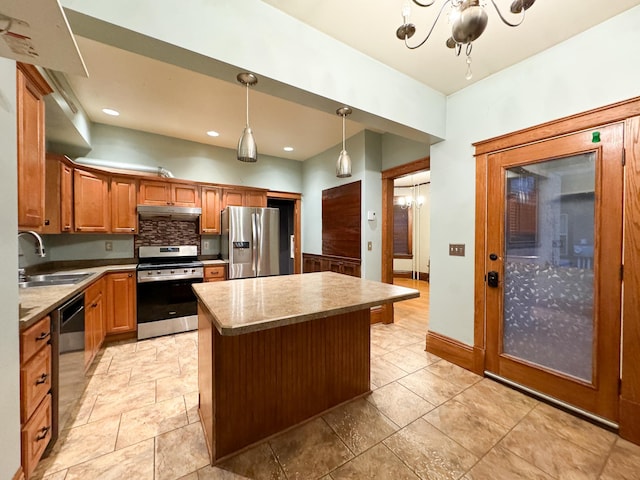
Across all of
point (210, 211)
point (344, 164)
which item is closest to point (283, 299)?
point (344, 164)

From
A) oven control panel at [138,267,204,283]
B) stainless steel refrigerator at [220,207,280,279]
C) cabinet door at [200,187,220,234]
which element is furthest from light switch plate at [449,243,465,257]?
cabinet door at [200,187,220,234]

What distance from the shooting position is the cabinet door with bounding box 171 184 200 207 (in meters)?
3.73

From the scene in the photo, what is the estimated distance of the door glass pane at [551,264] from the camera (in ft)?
6.05

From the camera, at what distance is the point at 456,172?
257cm

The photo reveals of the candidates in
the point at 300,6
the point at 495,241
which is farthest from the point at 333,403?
the point at 300,6

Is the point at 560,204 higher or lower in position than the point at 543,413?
higher

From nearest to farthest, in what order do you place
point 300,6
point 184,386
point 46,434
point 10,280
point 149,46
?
1. point 10,280
2. point 149,46
3. point 46,434
4. point 300,6
5. point 184,386

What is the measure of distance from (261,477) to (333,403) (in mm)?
701

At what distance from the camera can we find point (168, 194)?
3695 millimetres

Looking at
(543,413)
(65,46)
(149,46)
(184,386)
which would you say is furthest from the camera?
(184,386)

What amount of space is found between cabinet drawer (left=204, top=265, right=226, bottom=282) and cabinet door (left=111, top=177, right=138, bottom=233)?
1.11 m

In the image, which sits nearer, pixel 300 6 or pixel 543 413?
pixel 300 6

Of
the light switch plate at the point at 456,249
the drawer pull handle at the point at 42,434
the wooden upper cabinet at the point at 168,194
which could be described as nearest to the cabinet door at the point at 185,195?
the wooden upper cabinet at the point at 168,194

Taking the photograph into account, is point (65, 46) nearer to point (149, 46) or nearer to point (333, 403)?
point (149, 46)
